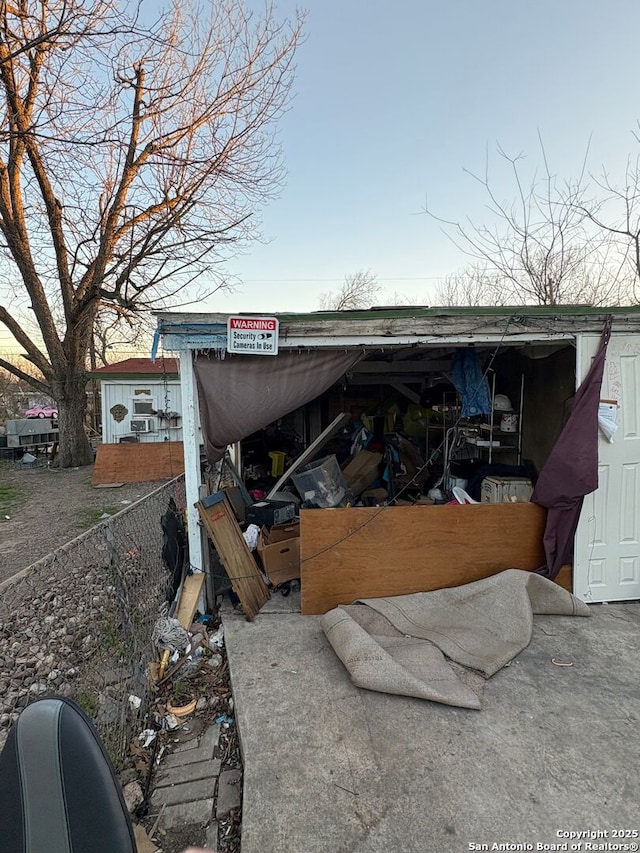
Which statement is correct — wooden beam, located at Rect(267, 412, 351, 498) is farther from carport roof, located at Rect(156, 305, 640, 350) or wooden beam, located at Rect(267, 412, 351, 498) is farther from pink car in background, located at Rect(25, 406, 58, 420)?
pink car in background, located at Rect(25, 406, 58, 420)

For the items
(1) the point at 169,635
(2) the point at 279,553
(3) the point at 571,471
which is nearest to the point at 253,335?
(2) the point at 279,553

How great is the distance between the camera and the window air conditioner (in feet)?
42.1

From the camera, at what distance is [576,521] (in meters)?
3.80

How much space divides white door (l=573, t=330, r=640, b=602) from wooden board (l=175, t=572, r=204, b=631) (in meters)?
3.36

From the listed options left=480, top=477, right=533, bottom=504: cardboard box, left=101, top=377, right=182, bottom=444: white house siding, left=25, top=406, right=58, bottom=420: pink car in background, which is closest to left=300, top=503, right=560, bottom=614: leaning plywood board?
left=480, top=477, right=533, bottom=504: cardboard box

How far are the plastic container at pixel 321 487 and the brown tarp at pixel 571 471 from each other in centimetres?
216

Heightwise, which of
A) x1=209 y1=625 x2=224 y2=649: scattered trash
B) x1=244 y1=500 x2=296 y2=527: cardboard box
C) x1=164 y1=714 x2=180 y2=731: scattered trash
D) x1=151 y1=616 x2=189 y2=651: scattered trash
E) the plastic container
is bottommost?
x1=164 y1=714 x2=180 y2=731: scattered trash

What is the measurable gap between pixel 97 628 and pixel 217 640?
3.05ft

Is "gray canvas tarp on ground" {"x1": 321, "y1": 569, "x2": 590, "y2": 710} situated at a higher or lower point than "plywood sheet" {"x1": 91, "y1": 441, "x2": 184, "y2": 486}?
lower

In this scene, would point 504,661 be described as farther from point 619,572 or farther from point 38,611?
point 38,611

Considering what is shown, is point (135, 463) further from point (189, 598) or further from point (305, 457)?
point (189, 598)

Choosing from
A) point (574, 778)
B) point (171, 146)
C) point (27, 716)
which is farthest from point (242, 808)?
point (171, 146)

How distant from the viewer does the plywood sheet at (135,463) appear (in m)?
10.2

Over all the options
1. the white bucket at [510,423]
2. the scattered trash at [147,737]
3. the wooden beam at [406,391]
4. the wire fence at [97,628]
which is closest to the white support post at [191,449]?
the wire fence at [97,628]
